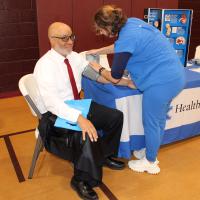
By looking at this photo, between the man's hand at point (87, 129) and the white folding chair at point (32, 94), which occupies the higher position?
the white folding chair at point (32, 94)

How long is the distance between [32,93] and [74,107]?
0.30m

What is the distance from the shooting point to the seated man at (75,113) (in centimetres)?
183

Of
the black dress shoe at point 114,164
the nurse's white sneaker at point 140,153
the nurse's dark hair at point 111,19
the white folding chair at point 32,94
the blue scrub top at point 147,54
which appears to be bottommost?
the black dress shoe at point 114,164

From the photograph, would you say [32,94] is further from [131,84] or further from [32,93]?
[131,84]

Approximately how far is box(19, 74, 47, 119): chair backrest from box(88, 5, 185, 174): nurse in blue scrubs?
0.48 meters

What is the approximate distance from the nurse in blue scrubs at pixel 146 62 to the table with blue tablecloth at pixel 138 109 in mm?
102

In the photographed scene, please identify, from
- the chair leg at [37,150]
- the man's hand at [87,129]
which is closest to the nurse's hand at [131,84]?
the man's hand at [87,129]

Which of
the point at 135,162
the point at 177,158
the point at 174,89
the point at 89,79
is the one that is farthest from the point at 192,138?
the point at 89,79

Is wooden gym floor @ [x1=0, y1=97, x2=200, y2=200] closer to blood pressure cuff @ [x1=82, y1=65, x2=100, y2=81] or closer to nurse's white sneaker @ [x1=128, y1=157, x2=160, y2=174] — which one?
nurse's white sneaker @ [x1=128, y1=157, x2=160, y2=174]

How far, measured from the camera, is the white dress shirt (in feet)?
6.05

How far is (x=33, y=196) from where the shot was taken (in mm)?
1979

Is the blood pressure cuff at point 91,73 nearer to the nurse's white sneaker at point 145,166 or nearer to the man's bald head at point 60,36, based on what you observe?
the man's bald head at point 60,36

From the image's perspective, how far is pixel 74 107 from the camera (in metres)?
1.95

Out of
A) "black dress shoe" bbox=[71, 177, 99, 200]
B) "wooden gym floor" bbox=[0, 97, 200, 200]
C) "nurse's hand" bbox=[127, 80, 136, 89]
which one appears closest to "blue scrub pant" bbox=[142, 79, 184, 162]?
"nurse's hand" bbox=[127, 80, 136, 89]
